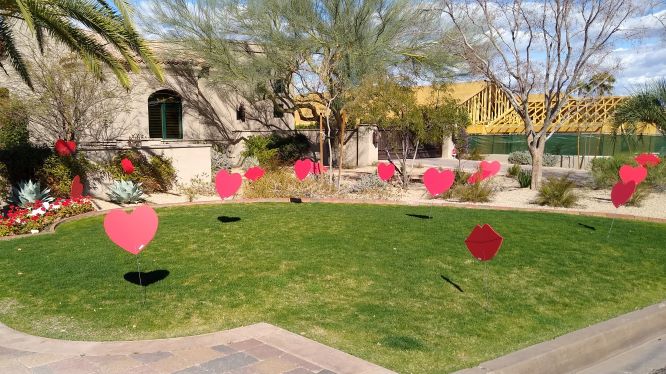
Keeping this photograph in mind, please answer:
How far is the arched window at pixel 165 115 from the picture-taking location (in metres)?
24.1

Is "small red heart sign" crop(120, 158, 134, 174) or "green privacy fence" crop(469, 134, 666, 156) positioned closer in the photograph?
"small red heart sign" crop(120, 158, 134, 174)

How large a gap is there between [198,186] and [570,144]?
28.4 meters

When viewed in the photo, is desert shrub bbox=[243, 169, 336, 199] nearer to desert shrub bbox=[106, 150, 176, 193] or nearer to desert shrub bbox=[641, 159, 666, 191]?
desert shrub bbox=[106, 150, 176, 193]

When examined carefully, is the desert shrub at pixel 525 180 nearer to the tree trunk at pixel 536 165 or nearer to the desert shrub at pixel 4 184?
the tree trunk at pixel 536 165

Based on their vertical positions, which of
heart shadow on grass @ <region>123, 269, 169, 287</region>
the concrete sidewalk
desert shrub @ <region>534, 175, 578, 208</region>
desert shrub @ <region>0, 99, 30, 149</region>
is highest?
desert shrub @ <region>0, 99, 30, 149</region>

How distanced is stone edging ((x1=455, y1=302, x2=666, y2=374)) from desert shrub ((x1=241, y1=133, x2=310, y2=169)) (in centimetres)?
1913

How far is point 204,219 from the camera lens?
34.9ft

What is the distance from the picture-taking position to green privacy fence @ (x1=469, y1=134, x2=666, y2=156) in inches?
1385

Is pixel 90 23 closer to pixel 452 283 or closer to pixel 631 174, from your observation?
pixel 452 283

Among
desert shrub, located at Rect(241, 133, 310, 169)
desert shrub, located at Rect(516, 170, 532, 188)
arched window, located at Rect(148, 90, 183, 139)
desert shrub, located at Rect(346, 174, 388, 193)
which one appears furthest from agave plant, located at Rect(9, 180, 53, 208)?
desert shrub, located at Rect(516, 170, 532, 188)

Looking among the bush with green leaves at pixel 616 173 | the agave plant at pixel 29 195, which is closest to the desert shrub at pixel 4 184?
the agave plant at pixel 29 195

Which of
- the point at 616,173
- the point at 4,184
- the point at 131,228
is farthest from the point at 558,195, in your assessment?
the point at 4,184

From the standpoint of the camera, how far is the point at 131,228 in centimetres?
617

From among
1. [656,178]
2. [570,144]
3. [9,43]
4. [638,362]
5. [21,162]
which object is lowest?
[638,362]
